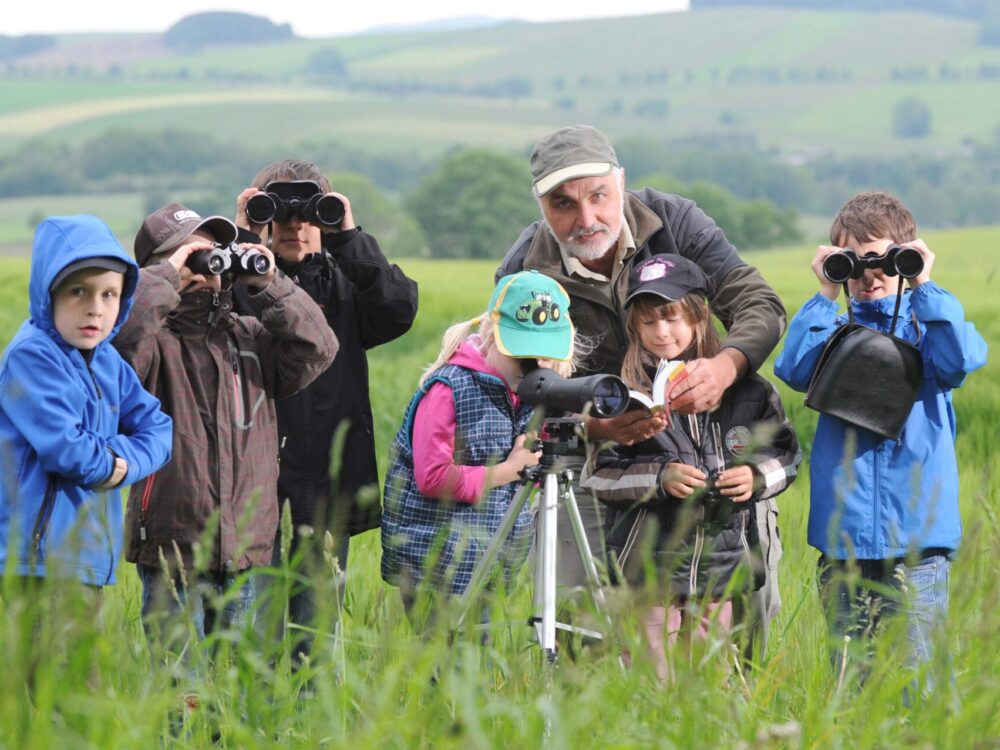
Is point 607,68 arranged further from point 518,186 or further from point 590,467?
point 590,467

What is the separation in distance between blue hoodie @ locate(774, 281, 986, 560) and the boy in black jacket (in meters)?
1.21

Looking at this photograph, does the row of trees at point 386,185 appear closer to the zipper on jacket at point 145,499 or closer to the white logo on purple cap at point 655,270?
the white logo on purple cap at point 655,270

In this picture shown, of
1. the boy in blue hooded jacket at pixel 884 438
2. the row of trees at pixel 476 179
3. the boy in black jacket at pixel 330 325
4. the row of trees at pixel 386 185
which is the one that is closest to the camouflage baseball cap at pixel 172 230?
the boy in black jacket at pixel 330 325

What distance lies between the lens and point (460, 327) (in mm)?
3646

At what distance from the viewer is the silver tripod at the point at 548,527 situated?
8.82ft

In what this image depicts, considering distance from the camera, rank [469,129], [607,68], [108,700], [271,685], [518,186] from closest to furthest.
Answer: [108,700]
[271,685]
[518,186]
[469,129]
[607,68]

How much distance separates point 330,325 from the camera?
160 inches

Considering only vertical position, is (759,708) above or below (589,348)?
below

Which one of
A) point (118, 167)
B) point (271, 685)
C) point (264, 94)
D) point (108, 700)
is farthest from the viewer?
point (264, 94)

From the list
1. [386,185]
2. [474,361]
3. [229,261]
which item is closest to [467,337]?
[474,361]

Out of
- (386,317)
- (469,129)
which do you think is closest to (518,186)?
(469,129)

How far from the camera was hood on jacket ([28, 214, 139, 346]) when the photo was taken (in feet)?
10.0

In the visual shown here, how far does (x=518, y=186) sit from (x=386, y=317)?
75699 mm

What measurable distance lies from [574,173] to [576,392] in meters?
1.19
